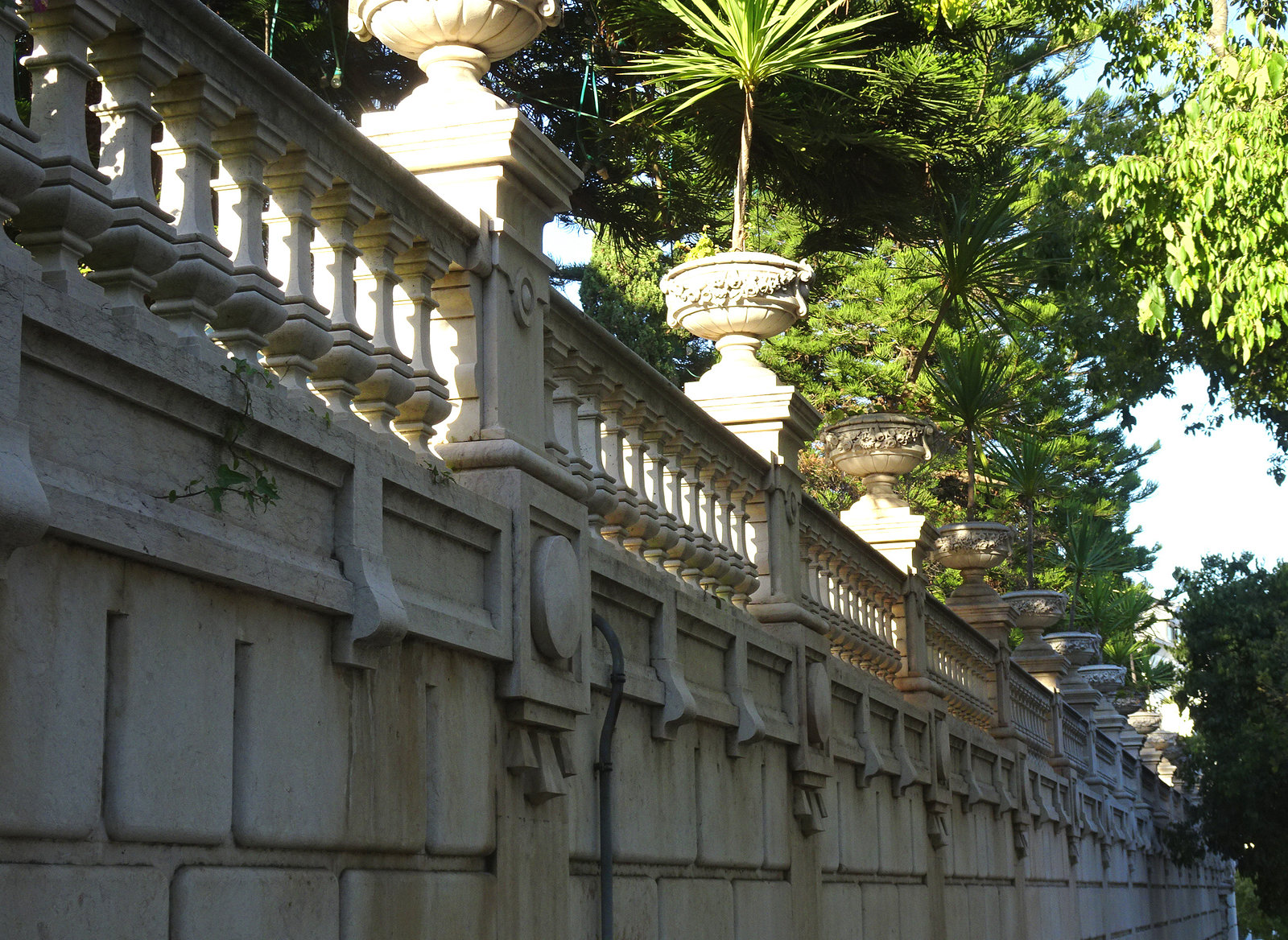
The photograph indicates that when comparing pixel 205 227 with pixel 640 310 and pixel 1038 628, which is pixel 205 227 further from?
pixel 640 310

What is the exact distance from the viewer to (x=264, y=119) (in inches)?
144

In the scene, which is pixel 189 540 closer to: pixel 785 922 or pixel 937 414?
pixel 785 922

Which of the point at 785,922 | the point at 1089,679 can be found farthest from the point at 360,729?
the point at 1089,679

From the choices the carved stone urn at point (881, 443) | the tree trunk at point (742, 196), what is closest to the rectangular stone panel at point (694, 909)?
the tree trunk at point (742, 196)

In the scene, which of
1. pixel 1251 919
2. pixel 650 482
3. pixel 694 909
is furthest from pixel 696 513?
pixel 1251 919

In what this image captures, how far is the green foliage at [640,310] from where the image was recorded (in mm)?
26406

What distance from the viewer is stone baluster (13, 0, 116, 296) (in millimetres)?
2992

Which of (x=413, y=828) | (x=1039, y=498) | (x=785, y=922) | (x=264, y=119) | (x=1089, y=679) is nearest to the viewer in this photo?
(x=264, y=119)

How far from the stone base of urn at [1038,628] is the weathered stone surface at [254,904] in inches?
594

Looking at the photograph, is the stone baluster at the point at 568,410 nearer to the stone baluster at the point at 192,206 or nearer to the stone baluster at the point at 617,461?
the stone baluster at the point at 617,461

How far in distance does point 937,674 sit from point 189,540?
988 cm

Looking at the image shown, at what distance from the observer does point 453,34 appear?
4.92 m

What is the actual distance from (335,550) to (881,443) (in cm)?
739

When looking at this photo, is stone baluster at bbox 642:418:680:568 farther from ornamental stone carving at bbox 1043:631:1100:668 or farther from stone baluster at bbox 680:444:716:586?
ornamental stone carving at bbox 1043:631:1100:668
